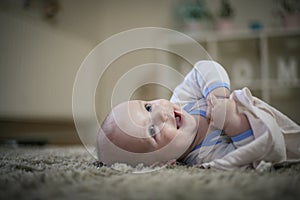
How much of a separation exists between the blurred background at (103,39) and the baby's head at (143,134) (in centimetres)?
171

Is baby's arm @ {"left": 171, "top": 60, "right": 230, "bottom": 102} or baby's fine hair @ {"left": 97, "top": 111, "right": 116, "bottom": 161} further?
baby's arm @ {"left": 171, "top": 60, "right": 230, "bottom": 102}

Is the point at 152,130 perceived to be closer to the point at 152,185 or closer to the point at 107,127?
the point at 107,127

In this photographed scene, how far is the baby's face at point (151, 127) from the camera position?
2.73 feet

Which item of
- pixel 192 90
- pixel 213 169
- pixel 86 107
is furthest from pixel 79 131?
pixel 213 169

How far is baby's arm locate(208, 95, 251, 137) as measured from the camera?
858mm

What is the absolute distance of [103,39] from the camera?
11.8 feet

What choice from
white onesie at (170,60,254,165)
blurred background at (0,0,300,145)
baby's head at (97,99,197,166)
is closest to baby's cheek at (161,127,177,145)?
baby's head at (97,99,197,166)

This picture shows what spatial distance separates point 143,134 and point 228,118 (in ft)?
0.65

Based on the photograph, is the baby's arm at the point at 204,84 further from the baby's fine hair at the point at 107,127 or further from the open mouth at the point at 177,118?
the baby's fine hair at the point at 107,127

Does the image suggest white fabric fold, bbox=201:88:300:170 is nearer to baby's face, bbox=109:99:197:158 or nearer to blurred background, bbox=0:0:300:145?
baby's face, bbox=109:99:197:158

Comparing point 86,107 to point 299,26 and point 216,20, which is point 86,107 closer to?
point 216,20

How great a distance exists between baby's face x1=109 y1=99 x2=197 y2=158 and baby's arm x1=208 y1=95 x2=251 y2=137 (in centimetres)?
6

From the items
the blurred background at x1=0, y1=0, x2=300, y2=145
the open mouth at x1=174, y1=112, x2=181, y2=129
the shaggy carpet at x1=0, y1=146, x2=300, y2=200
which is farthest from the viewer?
the blurred background at x1=0, y1=0, x2=300, y2=145

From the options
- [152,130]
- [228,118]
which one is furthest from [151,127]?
[228,118]
